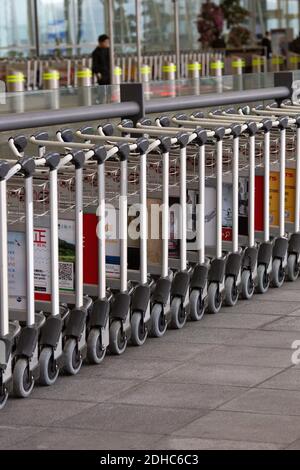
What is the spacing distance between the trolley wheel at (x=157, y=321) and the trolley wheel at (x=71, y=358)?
78cm

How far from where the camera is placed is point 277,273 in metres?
8.30

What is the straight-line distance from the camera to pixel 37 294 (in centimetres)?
612

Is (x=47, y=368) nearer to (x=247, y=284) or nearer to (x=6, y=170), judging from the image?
(x=6, y=170)

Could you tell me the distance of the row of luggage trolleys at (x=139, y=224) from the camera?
586 cm

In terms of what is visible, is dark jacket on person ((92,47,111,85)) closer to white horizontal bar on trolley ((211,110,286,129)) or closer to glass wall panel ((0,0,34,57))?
glass wall panel ((0,0,34,57))

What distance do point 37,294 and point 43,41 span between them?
79.2 feet

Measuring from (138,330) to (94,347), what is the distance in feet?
1.49

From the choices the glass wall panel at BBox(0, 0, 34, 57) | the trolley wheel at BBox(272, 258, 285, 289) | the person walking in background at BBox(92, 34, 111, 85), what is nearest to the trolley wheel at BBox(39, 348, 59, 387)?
the trolley wheel at BBox(272, 258, 285, 289)

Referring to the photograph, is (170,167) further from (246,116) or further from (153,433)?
(153,433)

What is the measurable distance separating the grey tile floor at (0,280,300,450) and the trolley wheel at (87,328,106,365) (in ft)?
0.16

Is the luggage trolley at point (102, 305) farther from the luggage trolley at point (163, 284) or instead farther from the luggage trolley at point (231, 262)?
the luggage trolley at point (231, 262)

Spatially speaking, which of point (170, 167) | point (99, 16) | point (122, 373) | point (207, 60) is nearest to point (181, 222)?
point (170, 167)

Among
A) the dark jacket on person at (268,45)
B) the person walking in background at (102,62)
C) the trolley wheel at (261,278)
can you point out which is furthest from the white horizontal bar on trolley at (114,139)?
the dark jacket on person at (268,45)

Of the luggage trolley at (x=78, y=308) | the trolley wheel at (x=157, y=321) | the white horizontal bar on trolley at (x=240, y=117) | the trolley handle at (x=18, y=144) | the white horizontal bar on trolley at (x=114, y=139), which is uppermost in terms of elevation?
the trolley handle at (x=18, y=144)
